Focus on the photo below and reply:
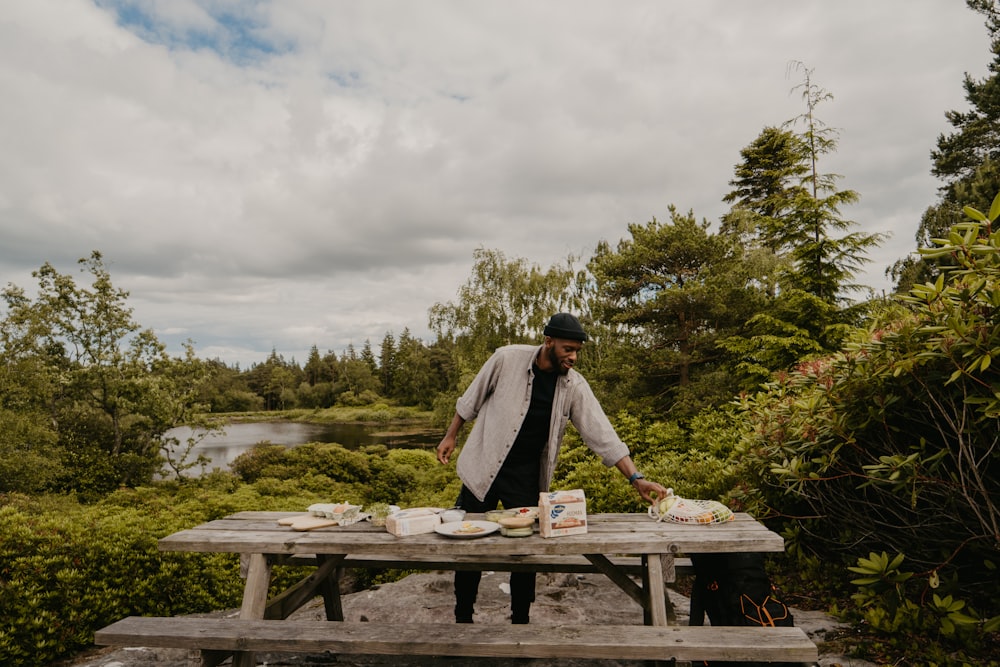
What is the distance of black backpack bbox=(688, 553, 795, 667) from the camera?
2.46 meters

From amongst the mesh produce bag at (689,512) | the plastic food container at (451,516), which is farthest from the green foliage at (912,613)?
the plastic food container at (451,516)

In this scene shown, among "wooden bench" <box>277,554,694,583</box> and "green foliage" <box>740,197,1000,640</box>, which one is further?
"wooden bench" <box>277,554,694,583</box>

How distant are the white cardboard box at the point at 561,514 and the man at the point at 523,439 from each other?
2.06ft

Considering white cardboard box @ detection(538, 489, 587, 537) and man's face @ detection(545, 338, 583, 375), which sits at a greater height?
man's face @ detection(545, 338, 583, 375)

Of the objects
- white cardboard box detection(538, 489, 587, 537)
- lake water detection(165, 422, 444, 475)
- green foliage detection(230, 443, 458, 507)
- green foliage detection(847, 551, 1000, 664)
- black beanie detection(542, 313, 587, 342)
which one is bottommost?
lake water detection(165, 422, 444, 475)

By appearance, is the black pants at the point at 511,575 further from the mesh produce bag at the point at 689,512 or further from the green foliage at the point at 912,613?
the green foliage at the point at 912,613

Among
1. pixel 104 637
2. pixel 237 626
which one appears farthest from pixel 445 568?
pixel 104 637

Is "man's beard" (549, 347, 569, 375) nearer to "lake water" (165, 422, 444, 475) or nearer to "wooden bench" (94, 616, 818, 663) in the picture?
A: "wooden bench" (94, 616, 818, 663)

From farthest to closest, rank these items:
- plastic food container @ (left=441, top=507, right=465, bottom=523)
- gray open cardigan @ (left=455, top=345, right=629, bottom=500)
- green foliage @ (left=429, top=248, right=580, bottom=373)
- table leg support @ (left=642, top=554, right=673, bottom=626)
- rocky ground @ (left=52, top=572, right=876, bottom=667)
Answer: green foliage @ (left=429, top=248, right=580, bottom=373) < gray open cardigan @ (left=455, top=345, right=629, bottom=500) < rocky ground @ (left=52, top=572, right=876, bottom=667) < plastic food container @ (left=441, top=507, right=465, bottom=523) < table leg support @ (left=642, top=554, right=673, bottom=626)

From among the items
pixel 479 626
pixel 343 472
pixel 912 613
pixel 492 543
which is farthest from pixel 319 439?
pixel 912 613

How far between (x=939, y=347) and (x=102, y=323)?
20.5 m

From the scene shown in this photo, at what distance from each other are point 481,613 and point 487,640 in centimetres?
162

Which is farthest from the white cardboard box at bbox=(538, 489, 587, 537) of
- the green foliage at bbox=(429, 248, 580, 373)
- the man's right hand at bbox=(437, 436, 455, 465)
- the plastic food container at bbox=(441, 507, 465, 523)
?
the green foliage at bbox=(429, 248, 580, 373)

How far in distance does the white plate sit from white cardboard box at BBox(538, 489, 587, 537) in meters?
0.24
